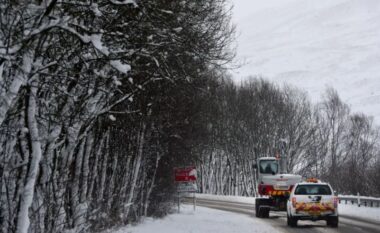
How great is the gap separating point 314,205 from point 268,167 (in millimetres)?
9965

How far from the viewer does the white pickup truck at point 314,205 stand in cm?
2302

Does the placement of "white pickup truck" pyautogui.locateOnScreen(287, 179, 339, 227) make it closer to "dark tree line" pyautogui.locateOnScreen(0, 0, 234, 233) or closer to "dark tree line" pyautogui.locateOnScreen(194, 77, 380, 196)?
"dark tree line" pyautogui.locateOnScreen(0, 0, 234, 233)

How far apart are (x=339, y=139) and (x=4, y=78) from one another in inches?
3369

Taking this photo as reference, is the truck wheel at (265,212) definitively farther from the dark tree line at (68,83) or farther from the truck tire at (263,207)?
the dark tree line at (68,83)

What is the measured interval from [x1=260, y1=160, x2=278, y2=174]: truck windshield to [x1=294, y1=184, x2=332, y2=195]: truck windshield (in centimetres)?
900

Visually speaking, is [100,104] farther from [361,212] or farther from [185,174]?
[361,212]

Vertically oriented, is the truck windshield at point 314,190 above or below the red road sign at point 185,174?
below

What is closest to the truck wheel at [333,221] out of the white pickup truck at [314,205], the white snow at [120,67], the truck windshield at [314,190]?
the white pickup truck at [314,205]

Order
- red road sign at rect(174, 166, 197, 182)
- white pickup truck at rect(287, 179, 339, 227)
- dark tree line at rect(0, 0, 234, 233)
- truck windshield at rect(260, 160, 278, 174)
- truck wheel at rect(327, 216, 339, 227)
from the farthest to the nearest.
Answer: truck windshield at rect(260, 160, 278, 174), red road sign at rect(174, 166, 197, 182), white pickup truck at rect(287, 179, 339, 227), truck wheel at rect(327, 216, 339, 227), dark tree line at rect(0, 0, 234, 233)

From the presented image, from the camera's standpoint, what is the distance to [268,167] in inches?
1300

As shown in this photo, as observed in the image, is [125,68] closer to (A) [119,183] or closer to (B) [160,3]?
(B) [160,3]

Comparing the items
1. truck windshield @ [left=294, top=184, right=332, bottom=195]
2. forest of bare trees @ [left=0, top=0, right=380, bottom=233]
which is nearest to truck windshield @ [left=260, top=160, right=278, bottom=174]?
forest of bare trees @ [left=0, top=0, right=380, bottom=233]

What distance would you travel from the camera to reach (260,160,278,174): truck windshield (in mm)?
32938

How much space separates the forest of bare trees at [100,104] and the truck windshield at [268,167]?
3.61 m
